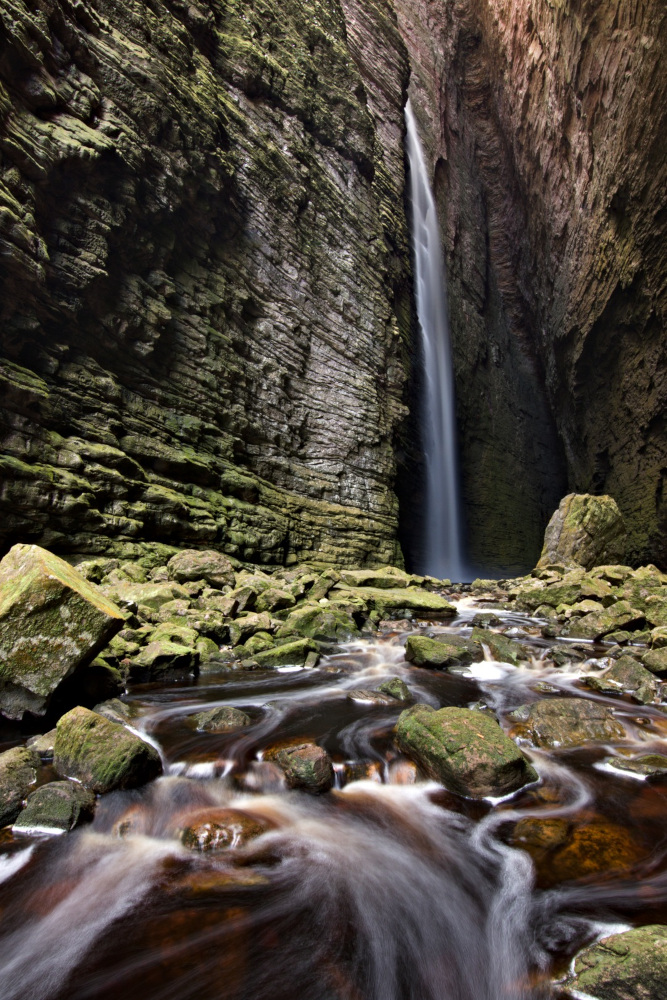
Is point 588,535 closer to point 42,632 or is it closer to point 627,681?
point 627,681

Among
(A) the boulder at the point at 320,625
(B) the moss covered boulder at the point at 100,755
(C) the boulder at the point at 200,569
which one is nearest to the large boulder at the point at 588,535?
(A) the boulder at the point at 320,625

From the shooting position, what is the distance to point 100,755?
2.92m

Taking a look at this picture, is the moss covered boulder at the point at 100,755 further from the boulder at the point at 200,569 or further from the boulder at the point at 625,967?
the boulder at the point at 200,569

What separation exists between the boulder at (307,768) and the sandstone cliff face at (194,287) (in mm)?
7379

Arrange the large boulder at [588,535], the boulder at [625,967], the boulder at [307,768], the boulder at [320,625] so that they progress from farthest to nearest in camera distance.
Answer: the large boulder at [588,535] → the boulder at [320,625] → the boulder at [307,768] → the boulder at [625,967]

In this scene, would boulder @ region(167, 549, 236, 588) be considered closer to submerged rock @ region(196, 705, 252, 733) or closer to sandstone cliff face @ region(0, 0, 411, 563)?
sandstone cliff face @ region(0, 0, 411, 563)

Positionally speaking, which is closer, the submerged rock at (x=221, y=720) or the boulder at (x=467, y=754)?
the boulder at (x=467, y=754)

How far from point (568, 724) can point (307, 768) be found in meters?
2.34

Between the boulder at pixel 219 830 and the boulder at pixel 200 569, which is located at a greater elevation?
the boulder at pixel 200 569

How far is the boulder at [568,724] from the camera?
372 cm

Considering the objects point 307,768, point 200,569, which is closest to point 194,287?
point 200,569

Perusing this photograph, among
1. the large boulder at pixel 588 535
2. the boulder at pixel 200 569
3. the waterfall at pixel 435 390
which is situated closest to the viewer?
the boulder at pixel 200 569

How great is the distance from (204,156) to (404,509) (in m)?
16.1

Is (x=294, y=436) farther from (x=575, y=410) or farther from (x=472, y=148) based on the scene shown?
(x=472, y=148)
